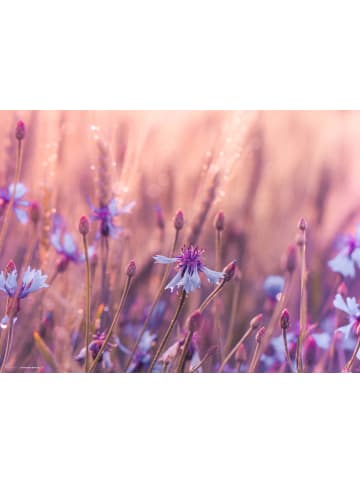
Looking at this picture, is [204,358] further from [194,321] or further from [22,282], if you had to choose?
[22,282]

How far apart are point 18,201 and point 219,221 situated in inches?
24.2

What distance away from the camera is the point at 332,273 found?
2443 millimetres

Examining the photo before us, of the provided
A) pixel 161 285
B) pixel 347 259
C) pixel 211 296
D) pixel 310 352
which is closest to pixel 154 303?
pixel 161 285

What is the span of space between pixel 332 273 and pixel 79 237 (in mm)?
784

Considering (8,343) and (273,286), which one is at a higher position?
(273,286)

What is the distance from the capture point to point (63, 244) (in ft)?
7.93

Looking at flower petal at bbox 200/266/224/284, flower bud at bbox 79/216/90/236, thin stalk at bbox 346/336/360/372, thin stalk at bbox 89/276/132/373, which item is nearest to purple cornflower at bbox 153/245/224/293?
flower petal at bbox 200/266/224/284

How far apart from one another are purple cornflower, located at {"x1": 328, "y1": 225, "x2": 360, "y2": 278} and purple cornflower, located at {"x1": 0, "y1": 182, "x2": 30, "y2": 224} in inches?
37.3

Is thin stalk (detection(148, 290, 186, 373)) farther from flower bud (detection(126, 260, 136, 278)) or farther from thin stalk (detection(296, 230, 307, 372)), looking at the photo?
thin stalk (detection(296, 230, 307, 372))

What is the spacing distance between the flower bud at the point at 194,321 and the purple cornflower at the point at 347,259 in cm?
44

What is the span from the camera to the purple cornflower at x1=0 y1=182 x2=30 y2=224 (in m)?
2.41

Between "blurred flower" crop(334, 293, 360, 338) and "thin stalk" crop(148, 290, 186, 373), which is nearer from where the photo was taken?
"thin stalk" crop(148, 290, 186, 373)
